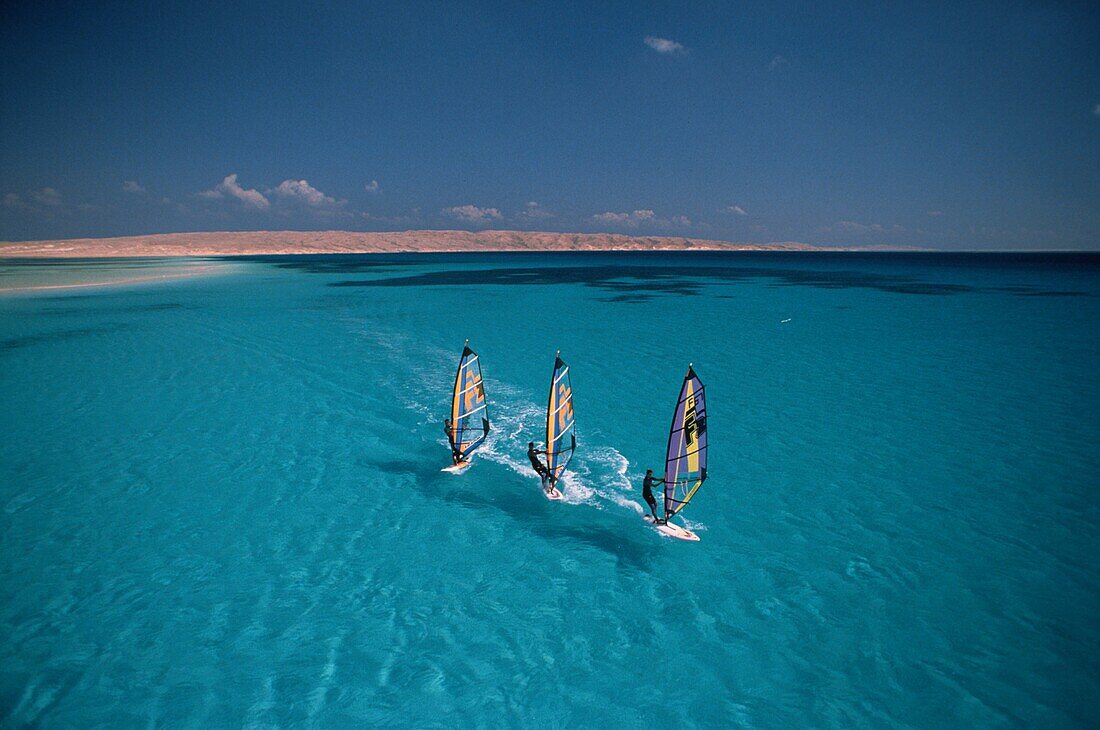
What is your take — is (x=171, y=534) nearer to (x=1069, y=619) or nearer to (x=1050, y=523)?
(x=1069, y=619)

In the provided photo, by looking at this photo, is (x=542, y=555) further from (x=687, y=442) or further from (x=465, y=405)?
(x=465, y=405)

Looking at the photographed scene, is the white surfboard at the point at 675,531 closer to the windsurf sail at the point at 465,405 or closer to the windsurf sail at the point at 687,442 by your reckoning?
the windsurf sail at the point at 687,442

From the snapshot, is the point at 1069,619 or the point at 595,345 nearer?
the point at 1069,619

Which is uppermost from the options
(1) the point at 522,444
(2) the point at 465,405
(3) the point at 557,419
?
(3) the point at 557,419

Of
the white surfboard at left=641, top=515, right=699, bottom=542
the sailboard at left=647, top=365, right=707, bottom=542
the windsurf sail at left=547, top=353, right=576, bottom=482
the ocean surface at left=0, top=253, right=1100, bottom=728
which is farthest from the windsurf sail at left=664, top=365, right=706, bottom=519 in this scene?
the windsurf sail at left=547, top=353, right=576, bottom=482

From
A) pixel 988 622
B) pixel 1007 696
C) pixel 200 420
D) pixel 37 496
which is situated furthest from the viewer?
pixel 200 420

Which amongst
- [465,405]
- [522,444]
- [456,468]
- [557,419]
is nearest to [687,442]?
[557,419]

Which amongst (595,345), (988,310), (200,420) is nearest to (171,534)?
(200,420)

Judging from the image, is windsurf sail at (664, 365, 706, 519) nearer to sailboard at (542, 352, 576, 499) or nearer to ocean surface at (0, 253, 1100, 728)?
ocean surface at (0, 253, 1100, 728)
